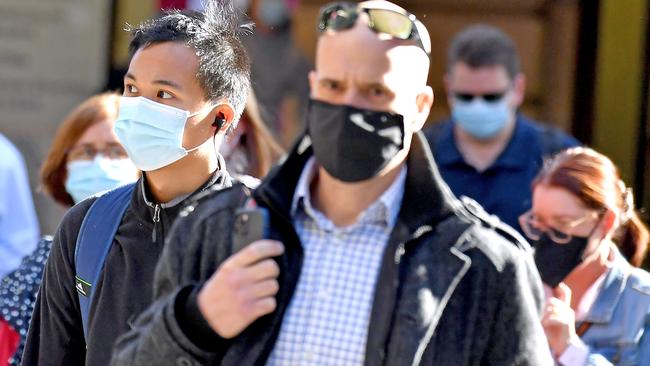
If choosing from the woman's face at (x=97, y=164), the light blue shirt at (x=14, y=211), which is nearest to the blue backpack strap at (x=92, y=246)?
the woman's face at (x=97, y=164)

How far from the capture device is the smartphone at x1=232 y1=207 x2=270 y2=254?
2.66 meters

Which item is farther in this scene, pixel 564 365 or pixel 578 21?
pixel 578 21

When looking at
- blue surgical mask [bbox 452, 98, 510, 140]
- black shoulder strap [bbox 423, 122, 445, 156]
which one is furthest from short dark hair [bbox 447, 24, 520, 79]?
black shoulder strap [bbox 423, 122, 445, 156]

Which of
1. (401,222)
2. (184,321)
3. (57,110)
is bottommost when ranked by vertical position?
(57,110)

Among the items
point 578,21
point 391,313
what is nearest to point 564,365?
point 391,313

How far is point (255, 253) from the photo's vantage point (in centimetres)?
260

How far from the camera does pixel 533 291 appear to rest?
277 centimetres

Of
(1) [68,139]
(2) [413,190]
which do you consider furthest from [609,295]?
(1) [68,139]

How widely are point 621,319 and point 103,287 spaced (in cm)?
150

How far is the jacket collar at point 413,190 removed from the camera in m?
2.70

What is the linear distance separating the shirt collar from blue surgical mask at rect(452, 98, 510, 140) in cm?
343

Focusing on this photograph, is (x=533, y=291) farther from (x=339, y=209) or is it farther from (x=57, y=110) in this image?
(x=57, y=110)

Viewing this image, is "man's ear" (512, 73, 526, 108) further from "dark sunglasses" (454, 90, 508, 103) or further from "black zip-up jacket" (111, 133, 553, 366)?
"black zip-up jacket" (111, 133, 553, 366)

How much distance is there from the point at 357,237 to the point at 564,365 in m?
1.20
